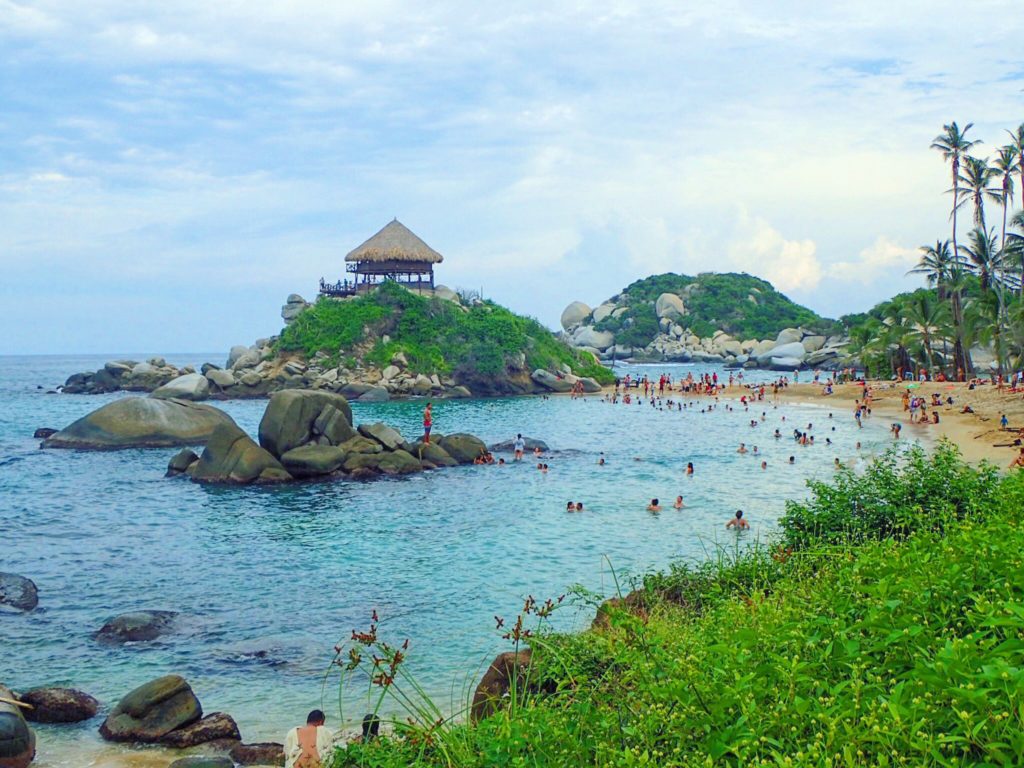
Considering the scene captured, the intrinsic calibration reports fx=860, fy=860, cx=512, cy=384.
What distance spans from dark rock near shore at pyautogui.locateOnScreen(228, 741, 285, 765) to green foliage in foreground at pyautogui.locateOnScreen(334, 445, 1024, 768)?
11.5 ft

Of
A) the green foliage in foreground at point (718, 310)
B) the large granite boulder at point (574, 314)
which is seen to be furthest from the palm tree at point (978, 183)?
the large granite boulder at point (574, 314)

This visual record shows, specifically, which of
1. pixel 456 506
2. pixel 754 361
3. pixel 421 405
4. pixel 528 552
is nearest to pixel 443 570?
pixel 528 552

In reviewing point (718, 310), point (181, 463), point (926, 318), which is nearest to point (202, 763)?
point (181, 463)

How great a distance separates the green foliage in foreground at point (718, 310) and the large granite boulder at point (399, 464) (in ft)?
291

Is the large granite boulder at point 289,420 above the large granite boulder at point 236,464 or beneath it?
above

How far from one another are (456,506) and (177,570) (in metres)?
9.33

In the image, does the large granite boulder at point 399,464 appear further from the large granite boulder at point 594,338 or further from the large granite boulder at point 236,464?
the large granite boulder at point 594,338

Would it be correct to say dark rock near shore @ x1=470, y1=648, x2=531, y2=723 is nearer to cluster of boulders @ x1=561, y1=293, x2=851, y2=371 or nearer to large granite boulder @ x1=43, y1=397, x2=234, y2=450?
large granite boulder @ x1=43, y1=397, x2=234, y2=450

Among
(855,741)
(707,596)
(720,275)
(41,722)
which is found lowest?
(41,722)

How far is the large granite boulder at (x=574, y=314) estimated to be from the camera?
458 ft

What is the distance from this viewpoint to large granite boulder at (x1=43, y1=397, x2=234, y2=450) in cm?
3831

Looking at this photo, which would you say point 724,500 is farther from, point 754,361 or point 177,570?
point 754,361

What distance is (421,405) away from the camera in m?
59.6

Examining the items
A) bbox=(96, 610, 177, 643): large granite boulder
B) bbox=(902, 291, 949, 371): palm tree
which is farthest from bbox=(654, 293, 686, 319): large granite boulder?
bbox=(96, 610, 177, 643): large granite boulder
